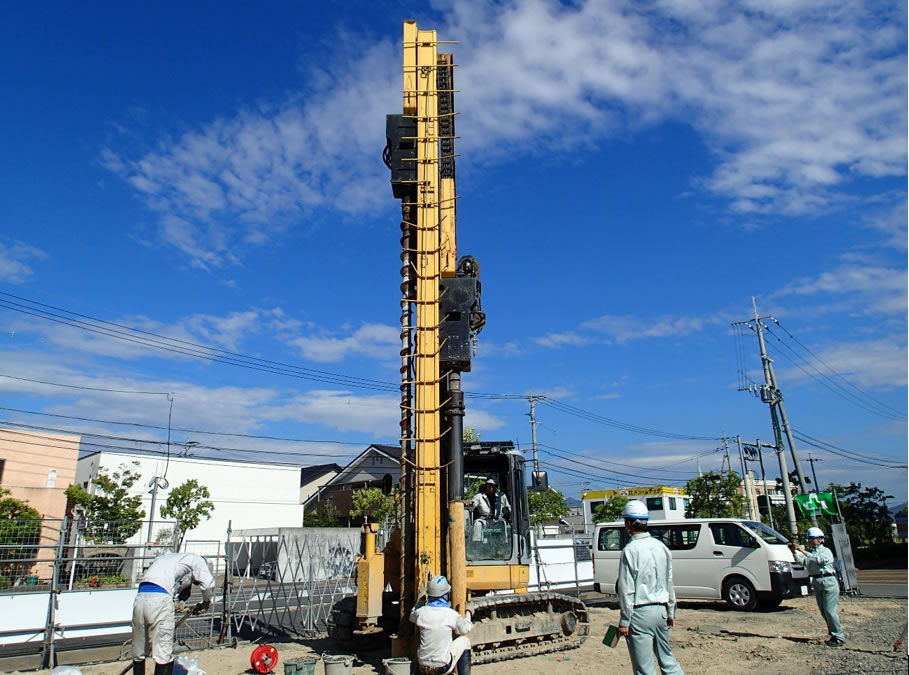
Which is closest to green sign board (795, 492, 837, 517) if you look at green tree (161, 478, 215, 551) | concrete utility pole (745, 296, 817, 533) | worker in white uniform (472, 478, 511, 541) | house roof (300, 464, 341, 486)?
concrete utility pole (745, 296, 817, 533)

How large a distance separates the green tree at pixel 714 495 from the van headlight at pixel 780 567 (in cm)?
1582

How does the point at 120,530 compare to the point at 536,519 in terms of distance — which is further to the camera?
the point at 536,519

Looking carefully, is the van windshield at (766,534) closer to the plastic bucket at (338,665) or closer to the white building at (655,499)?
the plastic bucket at (338,665)

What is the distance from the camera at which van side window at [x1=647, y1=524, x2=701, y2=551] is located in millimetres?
14555

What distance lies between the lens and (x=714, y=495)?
28594 mm

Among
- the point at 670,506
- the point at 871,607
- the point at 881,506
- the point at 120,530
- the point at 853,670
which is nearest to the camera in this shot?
the point at 853,670

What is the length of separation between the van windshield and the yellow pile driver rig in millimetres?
5903

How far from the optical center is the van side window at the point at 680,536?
14.6m

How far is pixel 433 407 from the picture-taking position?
8625mm

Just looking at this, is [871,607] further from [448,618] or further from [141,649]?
[141,649]

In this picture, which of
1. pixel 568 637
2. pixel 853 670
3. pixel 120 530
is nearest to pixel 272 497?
pixel 120 530

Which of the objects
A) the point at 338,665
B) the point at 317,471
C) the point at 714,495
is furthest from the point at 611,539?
the point at 317,471

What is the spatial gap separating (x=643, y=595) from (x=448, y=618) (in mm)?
1713

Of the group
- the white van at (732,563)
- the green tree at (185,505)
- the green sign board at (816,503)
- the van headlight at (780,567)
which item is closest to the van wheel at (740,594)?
the white van at (732,563)
